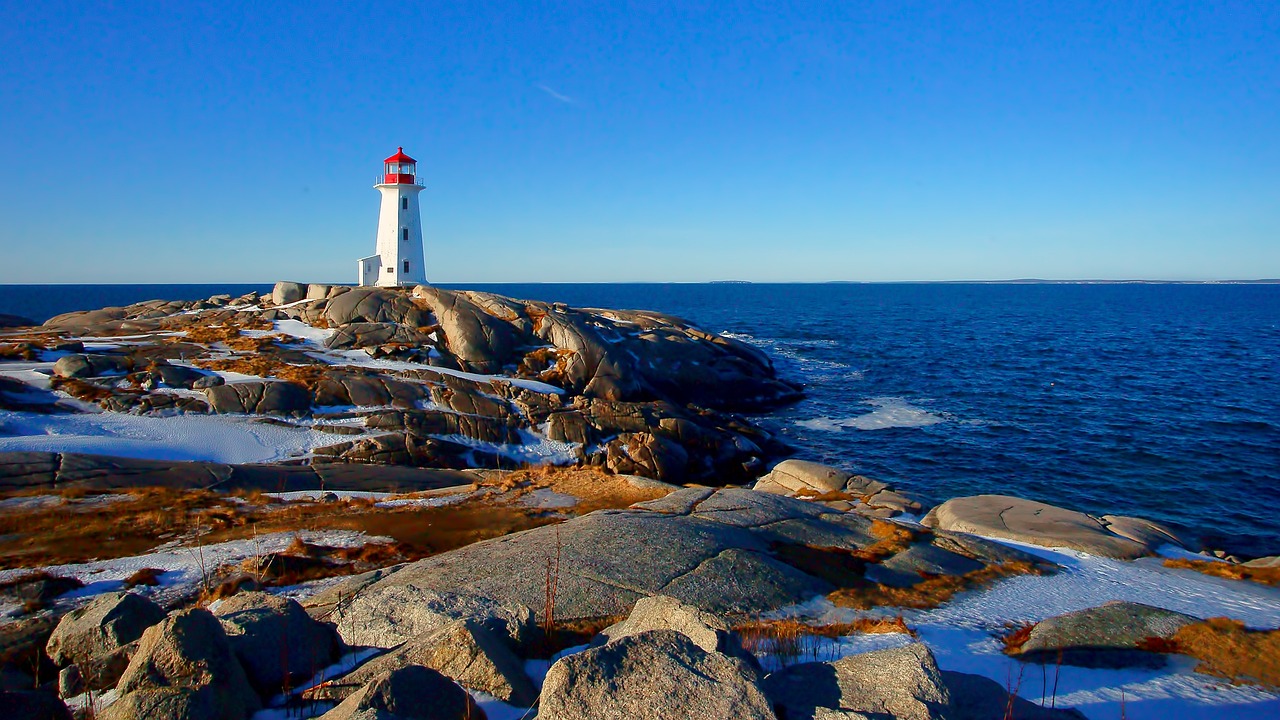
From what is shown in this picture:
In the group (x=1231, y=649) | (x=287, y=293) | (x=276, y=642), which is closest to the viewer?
(x=276, y=642)

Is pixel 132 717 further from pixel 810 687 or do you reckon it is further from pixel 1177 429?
pixel 1177 429

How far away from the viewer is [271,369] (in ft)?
91.6

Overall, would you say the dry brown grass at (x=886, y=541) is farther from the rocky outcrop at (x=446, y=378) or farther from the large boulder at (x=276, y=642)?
the rocky outcrop at (x=446, y=378)

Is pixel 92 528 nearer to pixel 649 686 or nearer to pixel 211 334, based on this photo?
pixel 649 686

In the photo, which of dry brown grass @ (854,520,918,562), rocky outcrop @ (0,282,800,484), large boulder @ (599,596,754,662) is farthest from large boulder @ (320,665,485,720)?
rocky outcrop @ (0,282,800,484)

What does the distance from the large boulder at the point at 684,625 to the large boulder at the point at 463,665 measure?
38.3 inches

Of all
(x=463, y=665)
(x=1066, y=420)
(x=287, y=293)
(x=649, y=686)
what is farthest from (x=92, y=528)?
(x=1066, y=420)

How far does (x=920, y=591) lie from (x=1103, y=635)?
8.78 feet

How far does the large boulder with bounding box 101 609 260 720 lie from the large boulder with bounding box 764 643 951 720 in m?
4.51

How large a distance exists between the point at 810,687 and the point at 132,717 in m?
5.38

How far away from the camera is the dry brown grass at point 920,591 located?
10974 millimetres

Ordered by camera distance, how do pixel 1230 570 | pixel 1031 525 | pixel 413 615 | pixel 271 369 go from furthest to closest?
1. pixel 271 369
2. pixel 1031 525
3. pixel 1230 570
4. pixel 413 615

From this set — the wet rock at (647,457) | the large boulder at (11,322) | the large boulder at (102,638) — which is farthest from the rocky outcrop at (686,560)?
the large boulder at (11,322)


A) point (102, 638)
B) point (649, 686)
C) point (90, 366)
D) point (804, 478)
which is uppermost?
point (90, 366)
